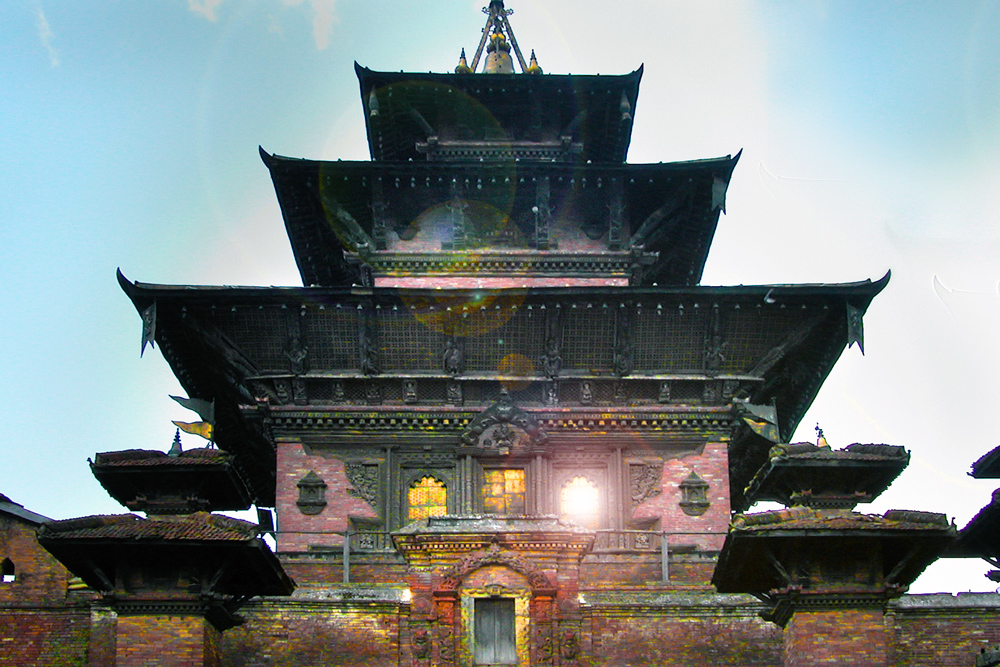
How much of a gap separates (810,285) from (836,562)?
29.2 feet

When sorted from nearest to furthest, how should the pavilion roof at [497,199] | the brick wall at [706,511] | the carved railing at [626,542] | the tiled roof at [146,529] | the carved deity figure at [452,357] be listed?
the tiled roof at [146,529], the carved railing at [626,542], the brick wall at [706,511], the carved deity figure at [452,357], the pavilion roof at [497,199]

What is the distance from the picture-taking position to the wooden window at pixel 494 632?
17578 millimetres

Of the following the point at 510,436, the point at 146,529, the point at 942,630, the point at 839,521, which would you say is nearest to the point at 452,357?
the point at 510,436

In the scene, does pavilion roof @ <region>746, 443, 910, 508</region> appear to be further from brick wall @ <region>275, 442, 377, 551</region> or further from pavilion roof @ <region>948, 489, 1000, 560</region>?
brick wall @ <region>275, 442, 377, 551</region>

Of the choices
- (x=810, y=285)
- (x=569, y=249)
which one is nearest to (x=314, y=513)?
(x=569, y=249)

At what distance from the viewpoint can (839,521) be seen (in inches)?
666

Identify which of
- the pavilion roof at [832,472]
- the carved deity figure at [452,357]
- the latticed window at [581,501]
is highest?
the carved deity figure at [452,357]

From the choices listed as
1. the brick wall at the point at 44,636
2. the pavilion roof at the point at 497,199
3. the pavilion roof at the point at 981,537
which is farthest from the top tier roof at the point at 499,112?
the pavilion roof at the point at 981,537

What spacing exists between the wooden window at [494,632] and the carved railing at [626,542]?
18.2 feet

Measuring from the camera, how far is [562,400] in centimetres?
2544

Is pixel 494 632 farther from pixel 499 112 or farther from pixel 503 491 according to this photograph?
pixel 499 112

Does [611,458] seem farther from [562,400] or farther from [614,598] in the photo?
[614,598]

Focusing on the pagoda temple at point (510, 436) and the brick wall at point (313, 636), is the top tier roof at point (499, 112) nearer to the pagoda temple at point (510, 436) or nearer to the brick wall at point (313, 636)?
the pagoda temple at point (510, 436)

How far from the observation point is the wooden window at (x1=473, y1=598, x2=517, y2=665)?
692 inches
